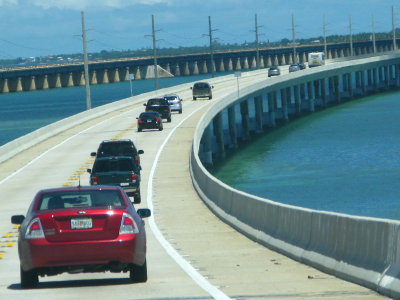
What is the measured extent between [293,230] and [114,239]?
17.0 ft

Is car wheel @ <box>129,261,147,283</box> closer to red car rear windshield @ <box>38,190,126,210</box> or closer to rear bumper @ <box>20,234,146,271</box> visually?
rear bumper @ <box>20,234,146,271</box>

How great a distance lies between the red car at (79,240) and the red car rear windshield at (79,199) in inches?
5.4

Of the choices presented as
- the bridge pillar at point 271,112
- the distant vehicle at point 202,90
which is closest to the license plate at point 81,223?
the distant vehicle at point 202,90

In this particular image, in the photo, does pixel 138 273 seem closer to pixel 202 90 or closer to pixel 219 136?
pixel 219 136

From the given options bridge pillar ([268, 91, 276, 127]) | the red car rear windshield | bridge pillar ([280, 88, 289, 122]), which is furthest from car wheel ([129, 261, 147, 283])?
bridge pillar ([280, 88, 289, 122])

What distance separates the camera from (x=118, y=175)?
35.4 m

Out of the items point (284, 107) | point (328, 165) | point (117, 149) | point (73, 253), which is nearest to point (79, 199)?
point (73, 253)

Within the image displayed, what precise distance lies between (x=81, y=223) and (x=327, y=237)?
12.7 feet

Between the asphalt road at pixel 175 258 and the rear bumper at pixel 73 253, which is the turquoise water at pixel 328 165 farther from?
the rear bumper at pixel 73 253

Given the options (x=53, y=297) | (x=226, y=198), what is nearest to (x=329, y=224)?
(x=53, y=297)

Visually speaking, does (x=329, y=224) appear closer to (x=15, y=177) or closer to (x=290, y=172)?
(x=15, y=177)

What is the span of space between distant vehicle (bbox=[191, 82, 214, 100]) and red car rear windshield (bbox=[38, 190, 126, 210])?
291 ft

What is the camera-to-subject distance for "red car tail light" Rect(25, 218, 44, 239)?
48.3ft

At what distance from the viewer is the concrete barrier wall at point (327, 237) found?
43.6 ft
